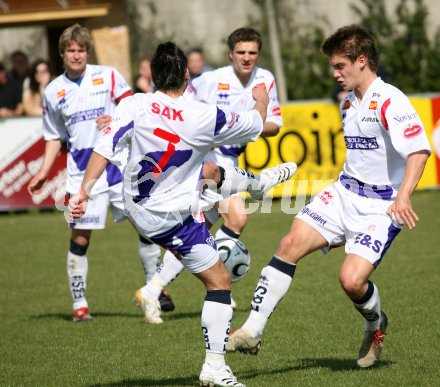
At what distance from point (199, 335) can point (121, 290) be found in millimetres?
2401

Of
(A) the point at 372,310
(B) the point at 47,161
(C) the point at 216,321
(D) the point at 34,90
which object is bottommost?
(A) the point at 372,310

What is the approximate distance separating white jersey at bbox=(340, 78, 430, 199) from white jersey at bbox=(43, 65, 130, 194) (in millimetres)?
2888

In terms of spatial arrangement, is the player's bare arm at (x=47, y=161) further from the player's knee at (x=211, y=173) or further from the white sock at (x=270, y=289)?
the white sock at (x=270, y=289)

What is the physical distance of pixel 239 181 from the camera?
7004 millimetres

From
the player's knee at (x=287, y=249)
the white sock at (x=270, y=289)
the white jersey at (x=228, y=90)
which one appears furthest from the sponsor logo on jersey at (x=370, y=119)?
the white jersey at (x=228, y=90)

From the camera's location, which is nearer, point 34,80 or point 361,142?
point 361,142

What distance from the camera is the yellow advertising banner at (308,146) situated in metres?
15.1

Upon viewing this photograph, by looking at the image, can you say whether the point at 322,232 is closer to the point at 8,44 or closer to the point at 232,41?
the point at 232,41

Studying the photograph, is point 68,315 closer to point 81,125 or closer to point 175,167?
point 81,125

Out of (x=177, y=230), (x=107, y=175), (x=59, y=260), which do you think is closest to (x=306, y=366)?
(x=177, y=230)

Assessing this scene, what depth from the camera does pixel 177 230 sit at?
18.9 feet

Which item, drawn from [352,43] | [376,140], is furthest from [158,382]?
[352,43]

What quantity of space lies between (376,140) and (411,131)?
32 centimetres

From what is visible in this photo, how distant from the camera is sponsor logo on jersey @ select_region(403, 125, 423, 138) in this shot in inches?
228
